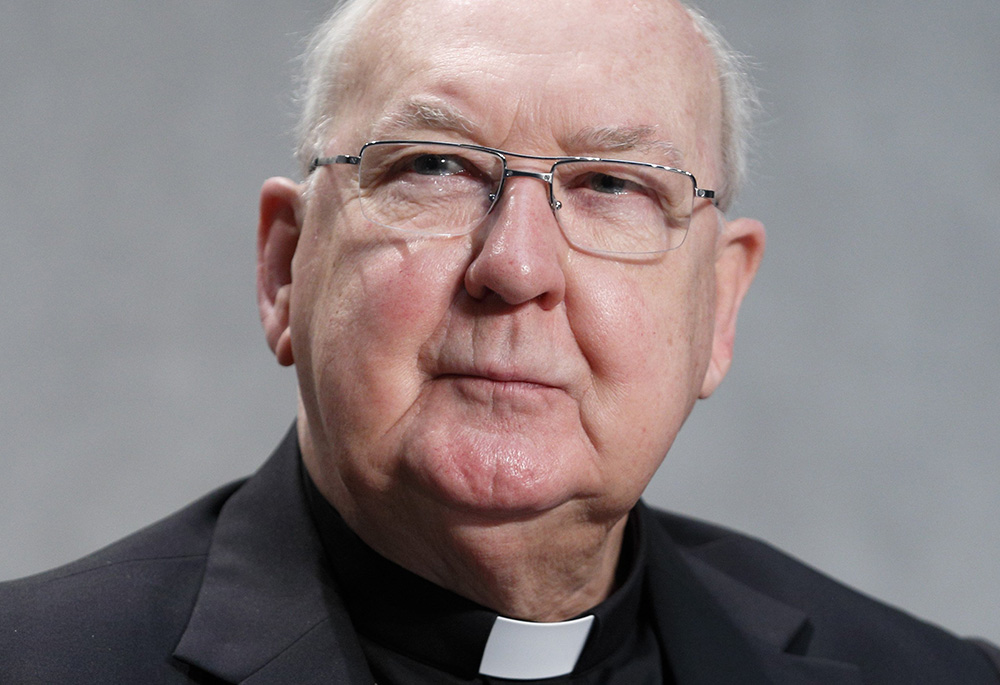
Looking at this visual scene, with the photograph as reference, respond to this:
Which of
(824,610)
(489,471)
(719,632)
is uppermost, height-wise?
(489,471)

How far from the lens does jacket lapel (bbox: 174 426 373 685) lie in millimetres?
2014

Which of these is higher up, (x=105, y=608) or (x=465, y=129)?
(x=465, y=129)

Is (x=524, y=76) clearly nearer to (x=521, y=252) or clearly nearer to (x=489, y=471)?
(x=521, y=252)

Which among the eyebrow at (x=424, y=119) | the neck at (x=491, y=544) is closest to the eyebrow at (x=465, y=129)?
the eyebrow at (x=424, y=119)

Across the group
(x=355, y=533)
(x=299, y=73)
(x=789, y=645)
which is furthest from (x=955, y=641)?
(x=299, y=73)

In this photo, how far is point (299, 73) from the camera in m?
2.47

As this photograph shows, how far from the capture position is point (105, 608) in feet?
6.84

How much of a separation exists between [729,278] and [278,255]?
0.86 meters

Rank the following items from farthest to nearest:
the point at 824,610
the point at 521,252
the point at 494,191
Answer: the point at 824,610 < the point at 494,191 < the point at 521,252

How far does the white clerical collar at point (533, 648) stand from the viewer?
2205 millimetres

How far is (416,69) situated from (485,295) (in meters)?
0.40

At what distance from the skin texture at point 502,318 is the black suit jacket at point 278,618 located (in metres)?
0.17

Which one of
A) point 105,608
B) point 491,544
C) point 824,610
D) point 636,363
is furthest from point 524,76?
point 824,610

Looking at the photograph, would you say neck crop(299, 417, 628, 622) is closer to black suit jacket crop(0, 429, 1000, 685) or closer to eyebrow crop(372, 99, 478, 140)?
black suit jacket crop(0, 429, 1000, 685)
